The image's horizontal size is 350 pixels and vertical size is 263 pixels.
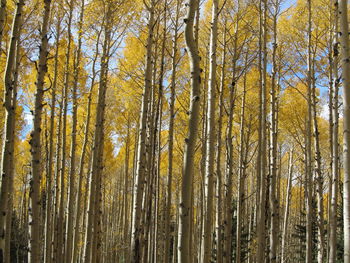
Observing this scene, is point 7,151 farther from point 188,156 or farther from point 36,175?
point 188,156

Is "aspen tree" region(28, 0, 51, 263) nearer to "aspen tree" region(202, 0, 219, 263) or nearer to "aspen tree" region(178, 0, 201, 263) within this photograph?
"aspen tree" region(178, 0, 201, 263)

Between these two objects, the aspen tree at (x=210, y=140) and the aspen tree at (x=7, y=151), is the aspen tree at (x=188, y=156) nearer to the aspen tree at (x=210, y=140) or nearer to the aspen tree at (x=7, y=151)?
the aspen tree at (x=210, y=140)

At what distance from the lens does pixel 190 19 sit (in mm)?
3332

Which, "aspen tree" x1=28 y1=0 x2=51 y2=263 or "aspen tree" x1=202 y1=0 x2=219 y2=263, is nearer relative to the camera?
"aspen tree" x1=28 y1=0 x2=51 y2=263

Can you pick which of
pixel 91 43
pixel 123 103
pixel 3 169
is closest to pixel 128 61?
pixel 91 43

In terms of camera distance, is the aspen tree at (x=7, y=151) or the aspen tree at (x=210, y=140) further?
the aspen tree at (x=210, y=140)

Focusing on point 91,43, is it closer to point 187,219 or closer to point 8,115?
point 8,115

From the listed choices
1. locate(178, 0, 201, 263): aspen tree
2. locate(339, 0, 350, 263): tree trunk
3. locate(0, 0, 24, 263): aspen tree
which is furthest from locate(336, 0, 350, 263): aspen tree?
locate(0, 0, 24, 263): aspen tree

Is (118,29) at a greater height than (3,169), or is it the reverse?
(118,29)

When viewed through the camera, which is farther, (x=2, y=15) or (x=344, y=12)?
(x=2, y=15)

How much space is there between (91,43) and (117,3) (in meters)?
1.34

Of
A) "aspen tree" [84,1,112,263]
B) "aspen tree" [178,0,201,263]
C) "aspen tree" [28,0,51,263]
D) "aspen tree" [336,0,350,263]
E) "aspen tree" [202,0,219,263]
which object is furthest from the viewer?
"aspen tree" [84,1,112,263]

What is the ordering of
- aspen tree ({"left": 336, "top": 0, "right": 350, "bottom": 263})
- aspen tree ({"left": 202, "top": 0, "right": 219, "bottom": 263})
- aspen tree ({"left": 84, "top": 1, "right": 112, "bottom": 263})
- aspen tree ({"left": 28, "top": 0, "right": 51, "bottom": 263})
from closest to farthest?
1. aspen tree ({"left": 336, "top": 0, "right": 350, "bottom": 263})
2. aspen tree ({"left": 28, "top": 0, "right": 51, "bottom": 263})
3. aspen tree ({"left": 202, "top": 0, "right": 219, "bottom": 263})
4. aspen tree ({"left": 84, "top": 1, "right": 112, "bottom": 263})

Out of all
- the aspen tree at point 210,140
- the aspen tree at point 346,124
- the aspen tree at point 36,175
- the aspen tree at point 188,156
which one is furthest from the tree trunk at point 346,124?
the aspen tree at point 36,175
